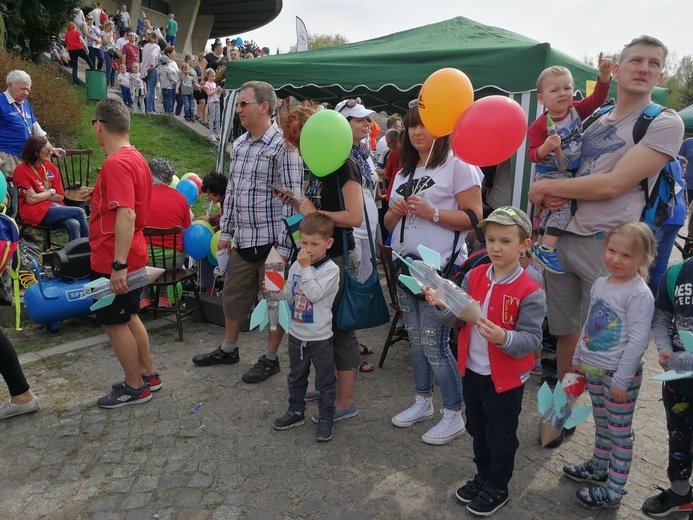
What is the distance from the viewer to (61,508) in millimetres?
2473

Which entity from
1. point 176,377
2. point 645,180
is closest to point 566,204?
point 645,180

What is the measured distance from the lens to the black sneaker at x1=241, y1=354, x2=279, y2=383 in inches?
146

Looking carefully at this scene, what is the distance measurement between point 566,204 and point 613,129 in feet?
1.44

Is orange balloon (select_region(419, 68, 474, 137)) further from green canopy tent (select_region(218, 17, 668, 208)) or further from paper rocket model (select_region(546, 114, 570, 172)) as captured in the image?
green canopy tent (select_region(218, 17, 668, 208))

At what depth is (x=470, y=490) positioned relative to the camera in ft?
8.19

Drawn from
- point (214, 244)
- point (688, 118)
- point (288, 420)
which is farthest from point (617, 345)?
point (688, 118)

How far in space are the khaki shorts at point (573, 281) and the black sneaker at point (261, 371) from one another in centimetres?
196

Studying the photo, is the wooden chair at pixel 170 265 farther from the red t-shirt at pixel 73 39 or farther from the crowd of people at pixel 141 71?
the red t-shirt at pixel 73 39

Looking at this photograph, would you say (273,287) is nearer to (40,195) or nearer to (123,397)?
(123,397)

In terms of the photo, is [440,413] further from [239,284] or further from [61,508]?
[61,508]

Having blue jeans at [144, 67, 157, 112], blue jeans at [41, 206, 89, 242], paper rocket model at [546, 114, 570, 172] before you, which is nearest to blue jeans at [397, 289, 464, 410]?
paper rocket model at [546, 114, 570, 172]

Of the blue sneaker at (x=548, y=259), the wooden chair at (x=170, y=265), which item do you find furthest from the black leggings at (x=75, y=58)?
the blue sneaker at (x=548, y=259)

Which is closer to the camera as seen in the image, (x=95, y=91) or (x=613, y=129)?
(x=613, y=129)

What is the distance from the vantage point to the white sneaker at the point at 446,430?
117 inches
